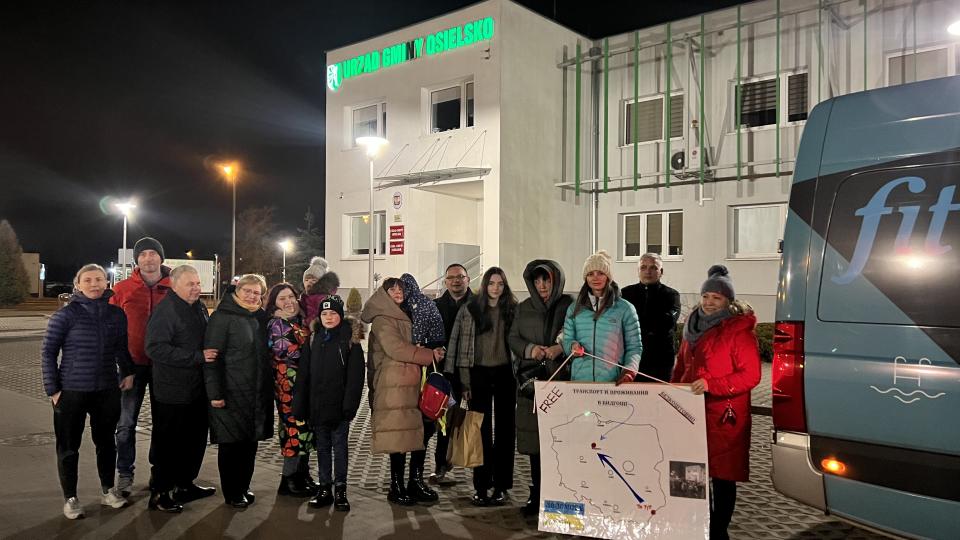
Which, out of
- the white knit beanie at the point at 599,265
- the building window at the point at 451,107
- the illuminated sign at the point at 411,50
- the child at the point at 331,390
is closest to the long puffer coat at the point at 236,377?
A: the child at the point at 331,390

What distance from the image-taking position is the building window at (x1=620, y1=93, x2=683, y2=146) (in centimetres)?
1923

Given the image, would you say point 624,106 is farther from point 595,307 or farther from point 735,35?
point 595,307

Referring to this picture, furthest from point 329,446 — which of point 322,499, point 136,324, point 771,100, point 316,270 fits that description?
point 771,100

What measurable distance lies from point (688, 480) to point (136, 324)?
194 inches

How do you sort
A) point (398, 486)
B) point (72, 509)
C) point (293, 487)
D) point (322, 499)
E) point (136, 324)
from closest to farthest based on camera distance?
point (72, 509) → point (322, 499) → point (398, 486) → point (293, 487) → point (136, 324)

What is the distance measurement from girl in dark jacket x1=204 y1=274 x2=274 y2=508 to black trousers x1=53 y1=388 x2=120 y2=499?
84 cm

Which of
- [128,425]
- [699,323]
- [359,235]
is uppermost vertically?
[359,235]

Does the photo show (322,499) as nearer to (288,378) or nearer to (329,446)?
(329,446)

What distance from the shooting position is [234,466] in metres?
6.04

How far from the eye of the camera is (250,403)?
598 cm

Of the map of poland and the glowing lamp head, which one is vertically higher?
the glowing lamp head

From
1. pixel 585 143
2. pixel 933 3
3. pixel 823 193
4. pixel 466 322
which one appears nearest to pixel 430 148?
pixel 585 143

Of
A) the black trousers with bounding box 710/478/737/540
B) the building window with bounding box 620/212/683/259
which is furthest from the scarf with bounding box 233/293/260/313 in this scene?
the building window with bounding box 620/212/683/259

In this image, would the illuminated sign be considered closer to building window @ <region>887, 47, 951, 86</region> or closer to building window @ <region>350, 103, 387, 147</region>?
building window @ <region>350, 103, 387, 147</region>
